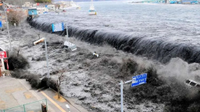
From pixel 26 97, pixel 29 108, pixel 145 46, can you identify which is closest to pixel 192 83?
pixel 145 46

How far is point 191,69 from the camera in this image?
960 inches

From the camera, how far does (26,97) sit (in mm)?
19891

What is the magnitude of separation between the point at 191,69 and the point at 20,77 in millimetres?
20745

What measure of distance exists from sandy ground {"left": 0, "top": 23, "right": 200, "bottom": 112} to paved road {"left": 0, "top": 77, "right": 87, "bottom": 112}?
1676 millimetres

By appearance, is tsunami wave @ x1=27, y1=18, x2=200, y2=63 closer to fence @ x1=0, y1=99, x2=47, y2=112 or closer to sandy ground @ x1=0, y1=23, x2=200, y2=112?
sandy ground @ x1=0, y1=23, x2=200, y2=112

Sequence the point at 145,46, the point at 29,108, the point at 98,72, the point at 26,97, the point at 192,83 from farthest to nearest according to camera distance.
→ the point at 145,46
the point at 98,72
the point at 192,83
the point at 26,97
the point at 29,108

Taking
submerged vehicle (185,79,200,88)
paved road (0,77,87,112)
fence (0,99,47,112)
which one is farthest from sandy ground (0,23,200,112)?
fence (0,99,47,112)

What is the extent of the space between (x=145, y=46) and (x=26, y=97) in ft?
69.4

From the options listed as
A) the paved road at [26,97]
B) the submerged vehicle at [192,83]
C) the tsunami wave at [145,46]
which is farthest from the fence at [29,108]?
the tsunami wave at [145,46]

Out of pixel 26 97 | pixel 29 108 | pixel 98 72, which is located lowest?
pixel 98 72

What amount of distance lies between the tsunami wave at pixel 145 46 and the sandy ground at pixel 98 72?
138cm

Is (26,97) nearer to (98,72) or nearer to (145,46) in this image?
(98,72)

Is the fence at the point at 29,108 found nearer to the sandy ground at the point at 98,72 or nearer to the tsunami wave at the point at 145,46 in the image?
the sandy ground at the point at 98,72

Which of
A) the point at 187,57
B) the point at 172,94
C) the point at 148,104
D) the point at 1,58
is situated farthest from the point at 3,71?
the point at 187,57
